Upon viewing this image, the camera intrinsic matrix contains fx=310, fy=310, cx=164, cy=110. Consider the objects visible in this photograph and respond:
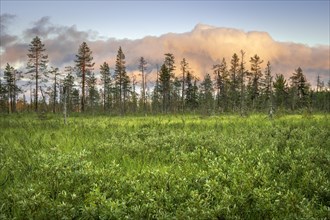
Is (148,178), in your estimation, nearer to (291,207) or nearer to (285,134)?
(291,207)

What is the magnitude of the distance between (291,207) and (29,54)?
206ft

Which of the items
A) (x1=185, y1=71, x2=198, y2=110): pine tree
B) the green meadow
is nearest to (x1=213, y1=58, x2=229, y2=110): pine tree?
(x1=185, y1=71, x2=198, y2=110): pine tree

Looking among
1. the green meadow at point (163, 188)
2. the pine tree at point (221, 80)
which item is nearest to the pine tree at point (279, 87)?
the pine tree at point (221, 80)

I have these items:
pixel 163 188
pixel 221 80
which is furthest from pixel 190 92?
pixel 163 188

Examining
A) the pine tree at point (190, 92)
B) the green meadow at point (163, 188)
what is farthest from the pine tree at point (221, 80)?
the green meadow at point (163, 188)

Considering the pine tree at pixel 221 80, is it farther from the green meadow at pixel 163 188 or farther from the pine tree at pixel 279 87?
the green meadow at pixel 163 188

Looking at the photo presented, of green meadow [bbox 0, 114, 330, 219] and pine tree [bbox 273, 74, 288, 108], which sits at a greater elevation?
pine tree [bbox 273, 74, 288, 108]

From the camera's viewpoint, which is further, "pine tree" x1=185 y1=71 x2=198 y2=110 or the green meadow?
"pine tree" x1=185 y1=71 x2=198 y2=110

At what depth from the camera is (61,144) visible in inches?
498

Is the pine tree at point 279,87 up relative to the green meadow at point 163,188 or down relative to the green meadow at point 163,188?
up

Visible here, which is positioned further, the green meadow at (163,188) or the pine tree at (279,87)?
the pine tree at (279,87)

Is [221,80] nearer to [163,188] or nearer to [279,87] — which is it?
[279,87]

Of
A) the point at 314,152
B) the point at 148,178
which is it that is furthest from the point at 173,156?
the point at 314,152

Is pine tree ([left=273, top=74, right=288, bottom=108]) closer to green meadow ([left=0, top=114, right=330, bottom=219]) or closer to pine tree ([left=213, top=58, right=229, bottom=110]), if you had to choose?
pine tree ([left=213, top=58, right=229, bottom=110])
